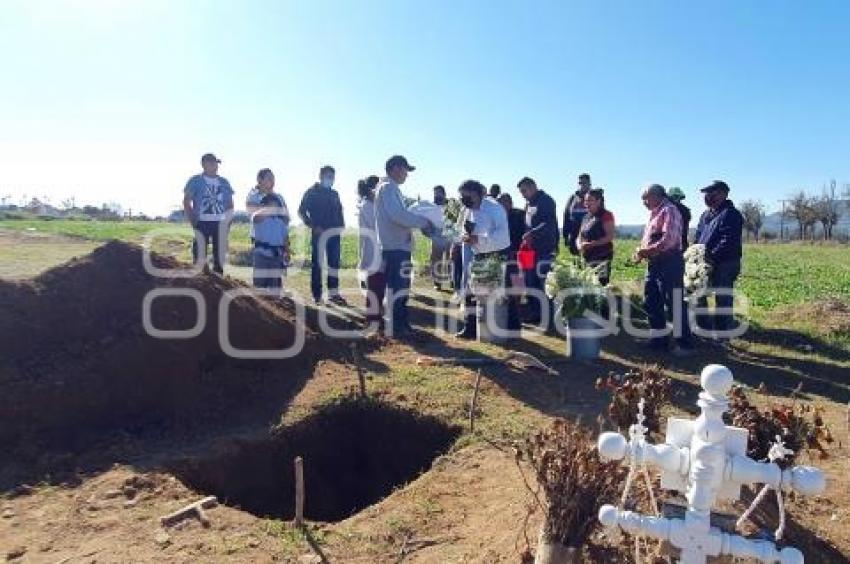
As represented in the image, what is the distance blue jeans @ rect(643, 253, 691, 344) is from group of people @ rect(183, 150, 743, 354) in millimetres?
11

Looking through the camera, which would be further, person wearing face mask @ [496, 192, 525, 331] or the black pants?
the black pants

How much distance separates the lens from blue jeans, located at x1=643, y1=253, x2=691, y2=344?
24.6 ft

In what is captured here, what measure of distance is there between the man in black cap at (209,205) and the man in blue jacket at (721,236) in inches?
228

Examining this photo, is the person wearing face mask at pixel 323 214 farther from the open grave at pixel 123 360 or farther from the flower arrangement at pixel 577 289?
the flower arrangement at pixel 577 289

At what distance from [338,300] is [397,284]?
2683 mm

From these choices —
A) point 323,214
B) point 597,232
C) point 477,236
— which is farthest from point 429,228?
point 323,214

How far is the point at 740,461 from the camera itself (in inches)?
88.7

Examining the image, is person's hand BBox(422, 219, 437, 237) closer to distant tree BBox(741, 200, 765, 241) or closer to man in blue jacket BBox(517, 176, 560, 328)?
Result: man in blue jacket BBox(517, 176, 560, 328)

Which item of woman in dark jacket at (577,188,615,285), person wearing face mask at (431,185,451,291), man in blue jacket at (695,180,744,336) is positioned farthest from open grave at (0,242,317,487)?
person wearing face mask at (431,185,451,291)

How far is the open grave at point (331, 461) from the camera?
5.26 meters

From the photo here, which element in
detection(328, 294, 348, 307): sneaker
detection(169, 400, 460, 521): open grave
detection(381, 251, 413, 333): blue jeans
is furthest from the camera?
detection(328, 294, 348, 307): sneaker

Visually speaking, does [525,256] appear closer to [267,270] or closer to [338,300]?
[267,270]

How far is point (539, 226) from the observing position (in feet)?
28.5

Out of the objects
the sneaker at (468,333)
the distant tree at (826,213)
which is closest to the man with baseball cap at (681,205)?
the sneaker at (468,333)
